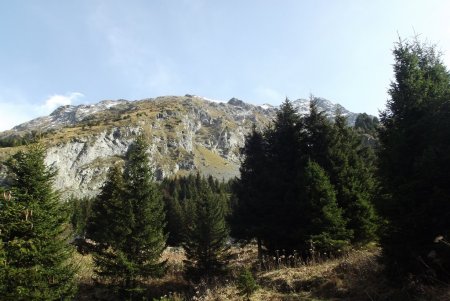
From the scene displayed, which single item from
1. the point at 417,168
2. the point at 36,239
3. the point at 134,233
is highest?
the point at 417,168

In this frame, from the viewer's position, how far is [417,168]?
1111cm

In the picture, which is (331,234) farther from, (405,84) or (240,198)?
(240,198)

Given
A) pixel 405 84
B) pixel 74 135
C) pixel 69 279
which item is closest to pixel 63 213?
pixel 69 279

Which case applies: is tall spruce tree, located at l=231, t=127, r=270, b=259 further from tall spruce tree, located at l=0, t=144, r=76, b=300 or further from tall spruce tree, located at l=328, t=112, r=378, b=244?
tall spruce tree, located at l=0, t=144, r=76, b=300

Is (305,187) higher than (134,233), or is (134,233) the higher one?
(305,187)

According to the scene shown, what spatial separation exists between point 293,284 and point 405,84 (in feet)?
27.4

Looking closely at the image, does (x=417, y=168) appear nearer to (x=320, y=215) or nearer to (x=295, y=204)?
(x=320, y=215)

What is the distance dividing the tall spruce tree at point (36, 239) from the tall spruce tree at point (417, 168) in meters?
14.4

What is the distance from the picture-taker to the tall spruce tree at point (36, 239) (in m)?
15.8

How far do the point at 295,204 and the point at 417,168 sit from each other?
11444mm

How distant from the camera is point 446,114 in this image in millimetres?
11352

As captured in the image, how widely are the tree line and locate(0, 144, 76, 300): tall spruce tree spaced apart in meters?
0.05

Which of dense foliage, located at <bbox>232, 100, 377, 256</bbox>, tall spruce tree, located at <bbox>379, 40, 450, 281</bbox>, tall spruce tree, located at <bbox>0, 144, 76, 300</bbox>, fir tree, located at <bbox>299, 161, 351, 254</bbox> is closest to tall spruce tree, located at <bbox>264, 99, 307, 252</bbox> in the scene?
dense foliage, located at <bbox>232, 100, 377, 256</bbox>

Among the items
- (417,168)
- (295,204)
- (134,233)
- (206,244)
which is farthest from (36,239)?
(417,168)
